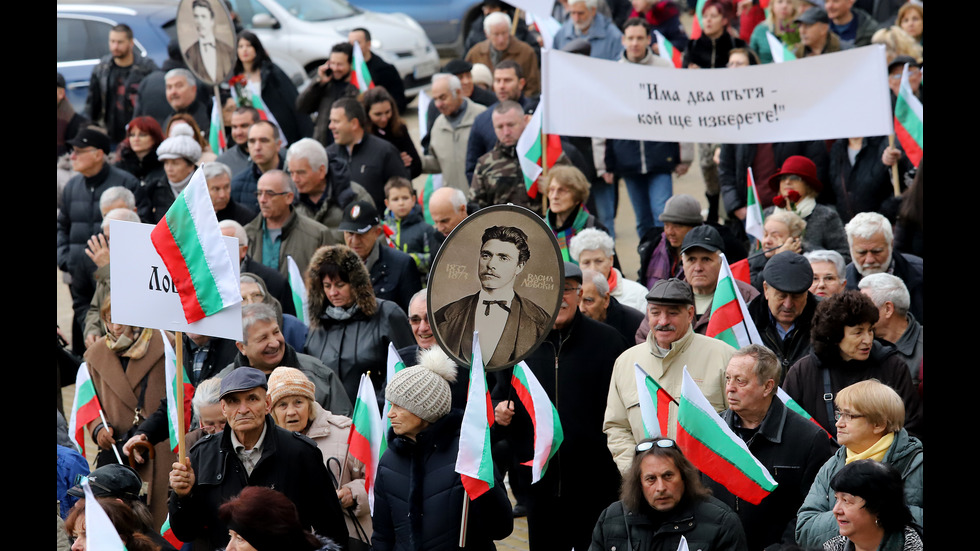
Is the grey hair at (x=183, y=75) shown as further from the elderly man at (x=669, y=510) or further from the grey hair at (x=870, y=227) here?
the elderly man at (x=669, y=510)

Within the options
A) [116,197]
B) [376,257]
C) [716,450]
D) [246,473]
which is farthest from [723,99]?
[246,473]

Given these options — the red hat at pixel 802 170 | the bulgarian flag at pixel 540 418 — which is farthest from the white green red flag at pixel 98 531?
the red hat at pixel 802 170

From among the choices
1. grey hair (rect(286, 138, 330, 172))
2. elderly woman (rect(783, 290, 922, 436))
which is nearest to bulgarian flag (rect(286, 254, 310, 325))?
grey hair (rect(286, 138, 330, 172))

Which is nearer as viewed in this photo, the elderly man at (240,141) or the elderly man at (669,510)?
the elderly man at (669,510)

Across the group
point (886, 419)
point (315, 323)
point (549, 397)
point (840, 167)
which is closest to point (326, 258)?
point (315, 323)

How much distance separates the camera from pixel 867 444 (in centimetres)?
545

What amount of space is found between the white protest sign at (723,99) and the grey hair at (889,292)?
2.05 m

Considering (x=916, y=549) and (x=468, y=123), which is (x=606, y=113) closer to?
(x=468, y=123)

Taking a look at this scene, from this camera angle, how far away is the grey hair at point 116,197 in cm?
959

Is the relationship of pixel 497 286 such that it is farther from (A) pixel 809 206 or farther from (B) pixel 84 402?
(A) pixel 809 206

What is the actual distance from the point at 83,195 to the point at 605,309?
15.6ft

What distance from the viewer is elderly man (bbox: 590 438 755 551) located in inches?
205

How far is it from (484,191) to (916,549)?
5277 mm

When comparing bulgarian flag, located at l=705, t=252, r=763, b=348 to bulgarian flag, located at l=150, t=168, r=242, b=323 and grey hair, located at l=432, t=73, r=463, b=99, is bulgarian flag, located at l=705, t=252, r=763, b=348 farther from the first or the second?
grey hair, located at l=432, t=73, r=463, b=99
